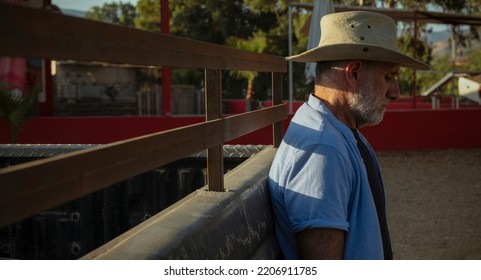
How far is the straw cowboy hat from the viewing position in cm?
210

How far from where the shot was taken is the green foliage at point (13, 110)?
7.79 meters

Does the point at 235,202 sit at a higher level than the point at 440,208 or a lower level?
higher

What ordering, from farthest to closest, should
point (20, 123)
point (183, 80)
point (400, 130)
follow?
point (183, 80) → point (400, 130) → point (20, 123)

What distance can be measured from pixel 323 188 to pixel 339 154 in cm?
12

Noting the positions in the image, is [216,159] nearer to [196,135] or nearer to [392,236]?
[196,135]

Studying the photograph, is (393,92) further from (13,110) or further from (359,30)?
(13,110)

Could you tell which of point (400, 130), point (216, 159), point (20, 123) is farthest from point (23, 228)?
point (400, 130)

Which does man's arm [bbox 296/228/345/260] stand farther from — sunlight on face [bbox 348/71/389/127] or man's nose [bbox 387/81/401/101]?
man's nose [bbox 387/81/401/101]

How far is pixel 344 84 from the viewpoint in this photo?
83.7 inches

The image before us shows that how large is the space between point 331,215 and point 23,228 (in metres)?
1.53

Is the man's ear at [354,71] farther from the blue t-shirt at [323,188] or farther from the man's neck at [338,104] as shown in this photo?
the blue t-shirt at [323,188]

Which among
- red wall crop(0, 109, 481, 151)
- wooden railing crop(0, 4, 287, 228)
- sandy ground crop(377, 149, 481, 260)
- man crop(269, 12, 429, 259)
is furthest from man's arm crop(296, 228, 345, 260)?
red wall crop(0, 109, 481, 151)

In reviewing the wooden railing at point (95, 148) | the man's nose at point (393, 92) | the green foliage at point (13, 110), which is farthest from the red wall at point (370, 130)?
the wooden railing at point (95, 148)
